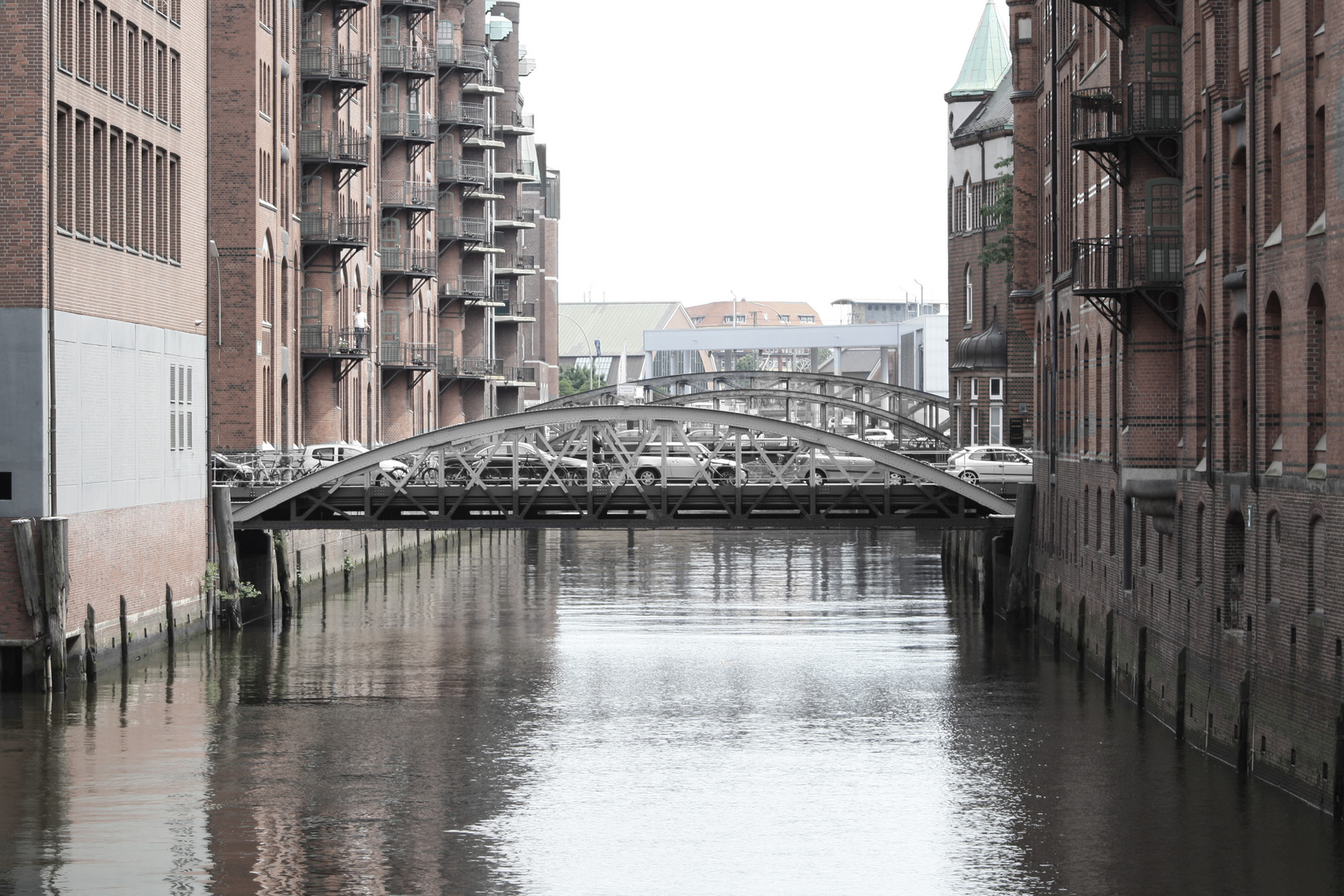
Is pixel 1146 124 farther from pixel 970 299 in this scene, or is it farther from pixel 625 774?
pixel 970 299

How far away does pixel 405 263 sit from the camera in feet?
238

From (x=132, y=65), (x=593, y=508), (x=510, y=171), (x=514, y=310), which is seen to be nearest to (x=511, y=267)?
(x=514, y=310)

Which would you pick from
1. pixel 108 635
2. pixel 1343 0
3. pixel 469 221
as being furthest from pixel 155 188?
pixel 469 221

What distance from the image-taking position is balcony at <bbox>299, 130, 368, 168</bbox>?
5906 cm

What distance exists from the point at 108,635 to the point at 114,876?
14.0 meters

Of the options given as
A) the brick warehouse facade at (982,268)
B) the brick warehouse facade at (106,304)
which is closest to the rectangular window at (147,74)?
the brick warehouse facade at (106,304)

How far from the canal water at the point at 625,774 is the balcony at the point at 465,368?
40.4 meters

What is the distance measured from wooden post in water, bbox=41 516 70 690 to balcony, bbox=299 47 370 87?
3114 centimetres

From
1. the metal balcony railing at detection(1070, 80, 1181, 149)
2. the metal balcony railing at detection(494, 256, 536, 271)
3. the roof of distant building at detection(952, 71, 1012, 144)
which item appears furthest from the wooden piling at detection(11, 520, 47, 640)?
the metal balcony railing at detection(494, 256, 536, 271)

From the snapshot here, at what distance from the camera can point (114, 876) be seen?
2017 cm

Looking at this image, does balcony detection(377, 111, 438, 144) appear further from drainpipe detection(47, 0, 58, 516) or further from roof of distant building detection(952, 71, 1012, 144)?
drainpipe detection(47, 0, 58, 516)

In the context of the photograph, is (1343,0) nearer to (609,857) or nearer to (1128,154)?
(1128,154)

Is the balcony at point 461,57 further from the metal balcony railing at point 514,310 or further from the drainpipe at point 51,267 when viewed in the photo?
the drainpipe at point 51,267

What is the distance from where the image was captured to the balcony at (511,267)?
332 feet
